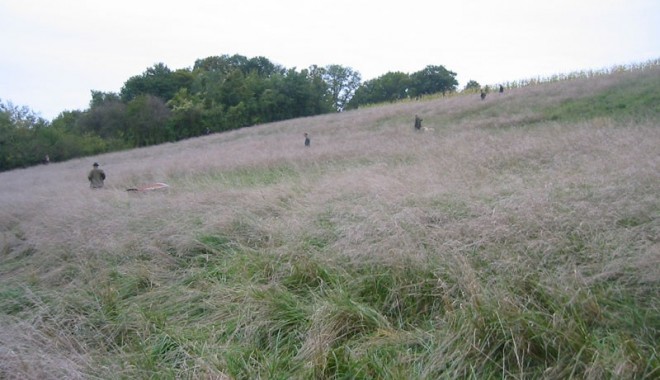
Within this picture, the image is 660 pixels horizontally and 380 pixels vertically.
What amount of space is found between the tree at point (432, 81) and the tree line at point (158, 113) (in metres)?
22.5

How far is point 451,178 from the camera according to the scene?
6520 millimetres

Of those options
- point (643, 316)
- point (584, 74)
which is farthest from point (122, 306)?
point (584, 74)

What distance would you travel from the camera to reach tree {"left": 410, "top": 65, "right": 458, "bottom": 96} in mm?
70387

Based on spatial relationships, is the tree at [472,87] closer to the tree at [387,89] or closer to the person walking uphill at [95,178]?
the tree at [387,89]

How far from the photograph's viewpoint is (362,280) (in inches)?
144

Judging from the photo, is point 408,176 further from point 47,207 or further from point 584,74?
point 584,74

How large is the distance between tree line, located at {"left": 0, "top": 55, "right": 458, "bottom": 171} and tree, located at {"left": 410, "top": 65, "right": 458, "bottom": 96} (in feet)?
73.8

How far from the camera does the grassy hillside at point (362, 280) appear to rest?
8.51 ft

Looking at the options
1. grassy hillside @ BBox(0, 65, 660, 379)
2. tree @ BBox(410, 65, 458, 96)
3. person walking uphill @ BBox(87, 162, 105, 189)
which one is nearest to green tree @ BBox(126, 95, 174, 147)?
person walking uphill @ BBox(87, 162, 105, 189)

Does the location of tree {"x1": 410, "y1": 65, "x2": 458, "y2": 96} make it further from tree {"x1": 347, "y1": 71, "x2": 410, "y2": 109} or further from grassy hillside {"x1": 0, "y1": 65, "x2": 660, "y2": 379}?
grassy hillside {"x1": 0, "y1": 65, "x2": 660, "y2": 379}

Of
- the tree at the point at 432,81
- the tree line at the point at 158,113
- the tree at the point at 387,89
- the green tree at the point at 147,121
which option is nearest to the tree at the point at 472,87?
the tree at the point at 432,81

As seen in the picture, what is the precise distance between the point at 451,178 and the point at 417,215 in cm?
209

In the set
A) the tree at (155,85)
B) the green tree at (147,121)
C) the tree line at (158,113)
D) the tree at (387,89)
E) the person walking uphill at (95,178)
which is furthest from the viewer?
the tree at (387,89)

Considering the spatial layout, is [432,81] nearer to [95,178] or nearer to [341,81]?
[341,81]
